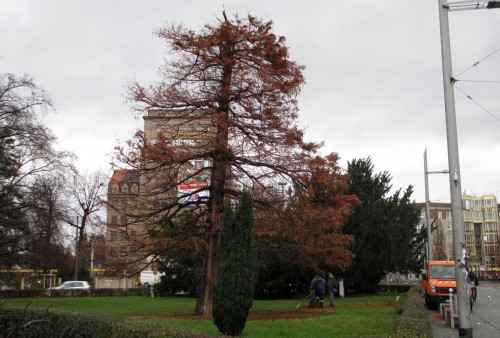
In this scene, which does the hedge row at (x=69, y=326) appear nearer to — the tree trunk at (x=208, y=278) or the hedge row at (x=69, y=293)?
the tree trunk at (x=208, y=278)

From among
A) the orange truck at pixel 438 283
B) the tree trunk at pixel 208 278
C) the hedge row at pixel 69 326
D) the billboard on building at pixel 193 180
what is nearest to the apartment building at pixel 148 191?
the billboard on building at pixel 193 180

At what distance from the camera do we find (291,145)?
2244 cm

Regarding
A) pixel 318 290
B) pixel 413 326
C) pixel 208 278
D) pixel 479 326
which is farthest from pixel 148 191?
pixel 413 326

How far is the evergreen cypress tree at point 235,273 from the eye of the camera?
14.0m

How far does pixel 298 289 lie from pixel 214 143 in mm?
22650

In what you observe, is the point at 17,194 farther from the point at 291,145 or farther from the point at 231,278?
the point at 231,278

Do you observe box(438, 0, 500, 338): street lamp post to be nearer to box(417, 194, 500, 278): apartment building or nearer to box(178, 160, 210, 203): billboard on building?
box(178, 160, 210, 203): billboard on building

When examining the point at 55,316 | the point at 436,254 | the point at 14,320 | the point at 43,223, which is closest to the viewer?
the point at 55,316

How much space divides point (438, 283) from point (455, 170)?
552 inches

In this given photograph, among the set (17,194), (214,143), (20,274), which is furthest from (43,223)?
(20,274)

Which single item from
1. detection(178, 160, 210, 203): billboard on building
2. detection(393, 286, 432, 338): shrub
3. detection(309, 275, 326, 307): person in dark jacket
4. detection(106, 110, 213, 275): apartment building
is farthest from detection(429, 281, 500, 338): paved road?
detection(106, 110, 213, 275): apartment building

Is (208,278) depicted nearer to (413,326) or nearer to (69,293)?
(413,326)

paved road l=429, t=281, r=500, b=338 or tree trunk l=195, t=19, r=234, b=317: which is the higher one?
tree trunk l=195, t=19, r=234, b=317

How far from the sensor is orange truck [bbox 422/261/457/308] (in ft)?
81.6
